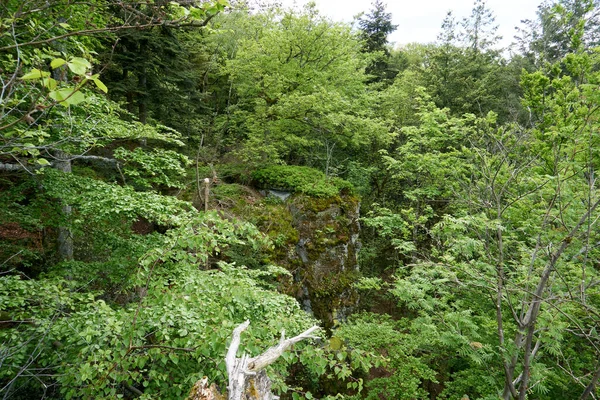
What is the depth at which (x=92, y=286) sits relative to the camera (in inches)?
227

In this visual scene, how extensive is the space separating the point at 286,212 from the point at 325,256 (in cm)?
178

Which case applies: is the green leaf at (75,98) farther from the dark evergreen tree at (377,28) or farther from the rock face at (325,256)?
the dark evergreen tree at (377,28)

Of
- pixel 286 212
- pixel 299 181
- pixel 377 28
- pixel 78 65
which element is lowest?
pixel 286 212

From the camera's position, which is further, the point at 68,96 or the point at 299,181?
the point at 299,181

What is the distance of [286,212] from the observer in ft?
31.0

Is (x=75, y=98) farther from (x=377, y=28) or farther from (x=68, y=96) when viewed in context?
(x=377, y=28)

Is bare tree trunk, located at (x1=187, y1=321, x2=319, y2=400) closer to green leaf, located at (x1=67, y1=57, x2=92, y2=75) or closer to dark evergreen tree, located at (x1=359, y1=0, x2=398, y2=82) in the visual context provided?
green leaf, located at (x1=67, y1=57, x2=92, y2=75)

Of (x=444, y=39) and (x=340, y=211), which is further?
(x=444, y=39)

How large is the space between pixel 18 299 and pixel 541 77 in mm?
8863

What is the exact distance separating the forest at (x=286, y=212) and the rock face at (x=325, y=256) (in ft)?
0.22

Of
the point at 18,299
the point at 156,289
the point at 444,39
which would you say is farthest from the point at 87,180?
the point at 444,39

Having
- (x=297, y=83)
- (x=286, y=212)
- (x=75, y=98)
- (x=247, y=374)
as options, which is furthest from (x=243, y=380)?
(x=297, y=83)

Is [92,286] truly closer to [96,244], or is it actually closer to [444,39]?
[96,244]

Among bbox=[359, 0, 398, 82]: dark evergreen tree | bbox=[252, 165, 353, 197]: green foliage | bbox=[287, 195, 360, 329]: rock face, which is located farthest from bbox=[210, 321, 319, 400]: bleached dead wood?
bbox=[359, 0, 398, 82]: dark evergreen tree
